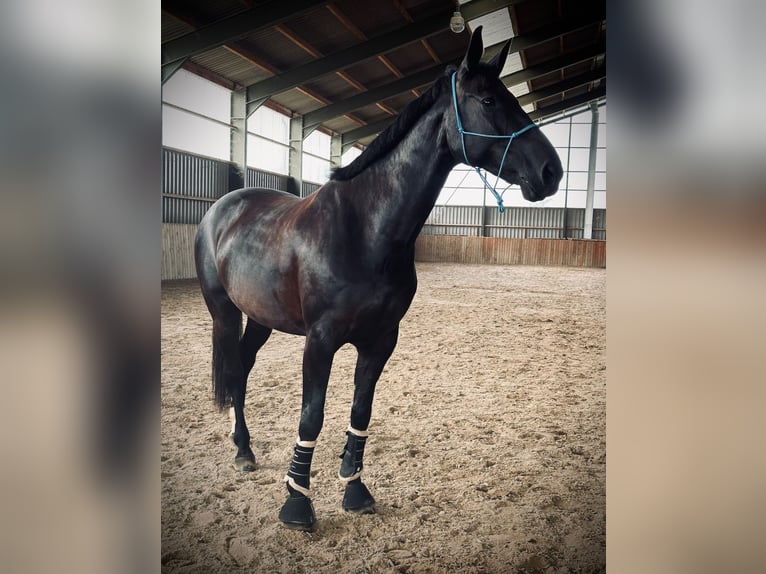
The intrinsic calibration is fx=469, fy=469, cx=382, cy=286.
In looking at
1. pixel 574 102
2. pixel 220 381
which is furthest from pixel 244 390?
pixel 574 102

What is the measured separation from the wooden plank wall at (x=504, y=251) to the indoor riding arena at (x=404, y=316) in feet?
0.07

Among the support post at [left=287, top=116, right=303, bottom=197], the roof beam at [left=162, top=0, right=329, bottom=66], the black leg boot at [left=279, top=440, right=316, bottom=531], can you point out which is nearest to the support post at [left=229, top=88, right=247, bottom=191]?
the support post at [left=287, top=116, right=303, bottom=197]

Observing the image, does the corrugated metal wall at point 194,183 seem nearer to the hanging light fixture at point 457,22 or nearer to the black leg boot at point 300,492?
the hanging light fixture at point 457,22

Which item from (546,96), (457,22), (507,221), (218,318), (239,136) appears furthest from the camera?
(239,136)

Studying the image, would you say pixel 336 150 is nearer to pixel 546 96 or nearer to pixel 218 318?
pixel 546 96

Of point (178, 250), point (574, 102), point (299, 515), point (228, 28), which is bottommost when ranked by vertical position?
point (299, 515)

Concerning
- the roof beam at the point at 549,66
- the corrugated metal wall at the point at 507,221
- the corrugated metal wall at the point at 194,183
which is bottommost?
the corrugated metal wall at the point at 507,221

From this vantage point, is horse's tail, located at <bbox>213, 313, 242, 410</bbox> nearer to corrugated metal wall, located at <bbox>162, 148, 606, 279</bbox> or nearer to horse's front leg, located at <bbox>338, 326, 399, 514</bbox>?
corrugated metal wall, located at <bbox>162, 148, 606, 279</bbox>

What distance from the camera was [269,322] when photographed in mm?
1791

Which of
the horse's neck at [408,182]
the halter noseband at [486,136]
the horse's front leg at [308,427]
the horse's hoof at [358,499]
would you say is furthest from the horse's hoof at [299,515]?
the halter noseband at [486,136]

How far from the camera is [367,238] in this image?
1544mm

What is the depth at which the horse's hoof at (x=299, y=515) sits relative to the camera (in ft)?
5.19

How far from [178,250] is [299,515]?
3.94 ft
